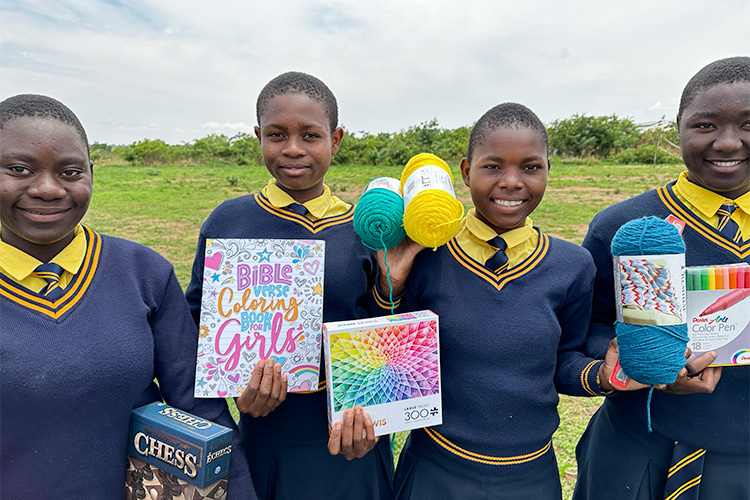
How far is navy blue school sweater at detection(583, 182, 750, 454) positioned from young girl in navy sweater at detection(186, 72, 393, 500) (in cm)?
94

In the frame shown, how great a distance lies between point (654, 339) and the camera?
146 centimetres

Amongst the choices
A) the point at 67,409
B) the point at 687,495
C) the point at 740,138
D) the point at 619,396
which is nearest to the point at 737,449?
the point at 687,495

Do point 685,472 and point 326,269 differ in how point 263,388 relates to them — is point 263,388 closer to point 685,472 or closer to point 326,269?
point 326,269

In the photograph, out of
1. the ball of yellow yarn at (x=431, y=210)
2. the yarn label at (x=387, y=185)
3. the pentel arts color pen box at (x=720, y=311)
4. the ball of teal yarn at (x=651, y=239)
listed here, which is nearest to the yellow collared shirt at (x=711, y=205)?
the pentel arts color pen box at (x=720, y=311)

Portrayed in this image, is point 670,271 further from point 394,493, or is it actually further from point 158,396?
point 158,396

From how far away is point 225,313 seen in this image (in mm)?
1656

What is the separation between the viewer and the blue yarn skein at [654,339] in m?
1.46

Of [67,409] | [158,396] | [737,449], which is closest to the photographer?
[67,409]

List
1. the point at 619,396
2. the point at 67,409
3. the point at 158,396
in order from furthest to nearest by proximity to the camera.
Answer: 1. the point at 619,396
2. the point at 158,396
3. the point at 67,409

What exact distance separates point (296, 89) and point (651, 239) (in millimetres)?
1273

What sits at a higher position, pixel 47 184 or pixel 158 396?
pixel 47 184

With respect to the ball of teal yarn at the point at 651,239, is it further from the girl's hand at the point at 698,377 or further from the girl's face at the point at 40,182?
the girl's face at the point at 40,182

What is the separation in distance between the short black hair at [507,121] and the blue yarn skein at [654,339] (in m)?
0.46

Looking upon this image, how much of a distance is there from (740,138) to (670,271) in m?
0.56
